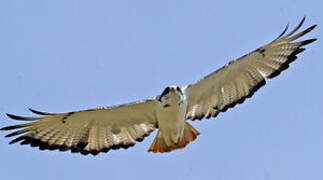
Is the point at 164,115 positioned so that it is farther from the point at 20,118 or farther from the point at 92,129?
the point at 20,118

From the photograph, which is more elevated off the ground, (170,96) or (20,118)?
(20,118)

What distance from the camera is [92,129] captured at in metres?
14.7

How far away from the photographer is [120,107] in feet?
46.6

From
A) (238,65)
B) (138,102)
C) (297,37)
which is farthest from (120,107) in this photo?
(297,37)

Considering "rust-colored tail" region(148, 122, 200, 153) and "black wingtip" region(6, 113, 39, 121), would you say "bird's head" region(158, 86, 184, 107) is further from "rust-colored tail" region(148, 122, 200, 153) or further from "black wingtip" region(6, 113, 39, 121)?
"black wingtip" region(6, 113, 39, 121)

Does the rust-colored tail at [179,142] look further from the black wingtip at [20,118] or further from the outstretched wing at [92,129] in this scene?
the black wingtip at [20,118]

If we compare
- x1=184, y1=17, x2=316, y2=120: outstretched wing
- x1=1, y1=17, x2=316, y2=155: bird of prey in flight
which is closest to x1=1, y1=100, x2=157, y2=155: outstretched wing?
x1=1, y1=17, x2=316, y2=155: bird of prey in flight

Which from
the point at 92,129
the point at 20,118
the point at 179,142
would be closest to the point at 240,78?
the point at 179,142

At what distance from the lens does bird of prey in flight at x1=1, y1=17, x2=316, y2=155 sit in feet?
46.5

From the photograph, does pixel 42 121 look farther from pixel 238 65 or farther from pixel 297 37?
pixel 297 37

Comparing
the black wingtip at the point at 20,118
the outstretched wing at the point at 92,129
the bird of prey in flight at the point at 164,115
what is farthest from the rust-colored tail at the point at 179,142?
the black wingtip at the point at 20,118

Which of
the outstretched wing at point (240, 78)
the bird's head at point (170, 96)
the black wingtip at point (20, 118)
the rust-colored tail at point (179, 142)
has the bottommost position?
the rust-colored tail at point (179, 142)

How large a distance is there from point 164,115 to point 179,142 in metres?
0.59

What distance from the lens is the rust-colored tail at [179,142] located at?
14.2 m
